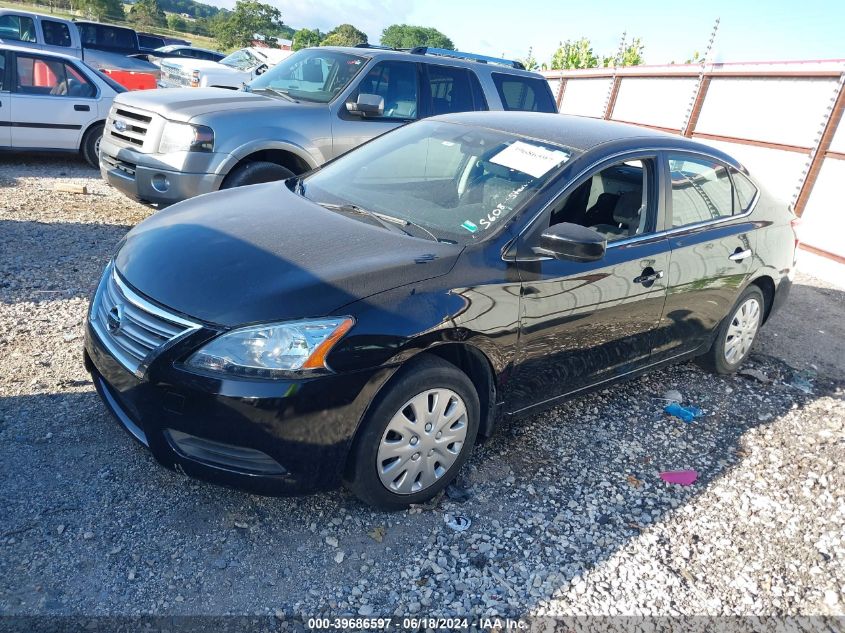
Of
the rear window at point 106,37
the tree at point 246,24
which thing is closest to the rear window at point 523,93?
the rear window at point 106,37

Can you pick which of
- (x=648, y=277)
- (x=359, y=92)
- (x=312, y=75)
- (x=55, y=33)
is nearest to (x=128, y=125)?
(x=312, y=75)

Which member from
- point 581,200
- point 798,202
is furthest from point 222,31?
A: point 581,200

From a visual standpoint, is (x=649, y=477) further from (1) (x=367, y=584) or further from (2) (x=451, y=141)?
(2) (x=451, y=141)

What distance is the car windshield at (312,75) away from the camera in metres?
6.63

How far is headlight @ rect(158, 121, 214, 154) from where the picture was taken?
5680 mm

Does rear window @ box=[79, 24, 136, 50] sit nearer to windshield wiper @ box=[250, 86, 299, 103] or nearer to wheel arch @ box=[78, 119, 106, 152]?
wheel arch @ box=[78, 119, 106, 152]

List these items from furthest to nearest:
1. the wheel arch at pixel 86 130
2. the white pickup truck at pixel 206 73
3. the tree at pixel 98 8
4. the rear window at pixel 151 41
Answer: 1. the tree at pixel 98 8
2. the rear window at pixel 151 41
3. the white pickup truck at pixel 206 73
4. the wheel arch at pixel 86 130

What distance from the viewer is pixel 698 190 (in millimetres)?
4133

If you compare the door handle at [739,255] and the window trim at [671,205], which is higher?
the window trim at [671,205]

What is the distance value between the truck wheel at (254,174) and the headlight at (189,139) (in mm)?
314

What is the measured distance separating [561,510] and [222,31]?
6407 centimetres

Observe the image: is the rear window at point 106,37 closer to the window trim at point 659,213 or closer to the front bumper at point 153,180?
the front bumper at point 153,180

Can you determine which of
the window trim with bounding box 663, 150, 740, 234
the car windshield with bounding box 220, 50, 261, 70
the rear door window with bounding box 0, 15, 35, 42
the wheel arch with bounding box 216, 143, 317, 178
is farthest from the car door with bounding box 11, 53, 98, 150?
the car windshield with bounding box 220, 50, 261, 70

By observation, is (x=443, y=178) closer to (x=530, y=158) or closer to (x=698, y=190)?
(x=530, y=158)
